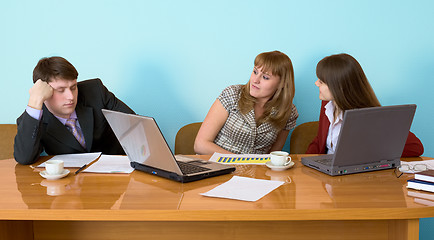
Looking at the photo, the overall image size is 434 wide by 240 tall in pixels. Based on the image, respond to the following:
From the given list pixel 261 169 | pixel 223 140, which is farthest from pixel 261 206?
pixel 223 140

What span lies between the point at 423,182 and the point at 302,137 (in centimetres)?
129

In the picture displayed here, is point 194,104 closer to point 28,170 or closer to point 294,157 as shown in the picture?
point 294,157

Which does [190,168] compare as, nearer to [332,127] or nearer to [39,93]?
[39,93]

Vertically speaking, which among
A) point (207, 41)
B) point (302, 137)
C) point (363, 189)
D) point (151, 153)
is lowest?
point (302, 137)

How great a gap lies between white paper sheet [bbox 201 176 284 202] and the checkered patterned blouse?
3.05ft

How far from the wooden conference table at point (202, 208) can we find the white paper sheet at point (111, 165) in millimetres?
50

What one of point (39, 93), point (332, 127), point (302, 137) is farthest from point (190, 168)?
point (302, 137)

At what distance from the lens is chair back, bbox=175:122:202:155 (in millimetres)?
2650

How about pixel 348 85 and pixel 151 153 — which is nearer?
pixel 151 153

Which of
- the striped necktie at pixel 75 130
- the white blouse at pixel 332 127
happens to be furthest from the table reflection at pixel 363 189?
the striped necktie at pixel 75 130

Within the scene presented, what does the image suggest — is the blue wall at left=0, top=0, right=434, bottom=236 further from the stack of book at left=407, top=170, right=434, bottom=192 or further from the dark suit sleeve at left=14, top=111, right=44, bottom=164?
the stack of book at left=407, top=170, right=434, bottom=192

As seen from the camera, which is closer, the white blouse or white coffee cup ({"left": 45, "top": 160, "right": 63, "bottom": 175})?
white coffee cup ({"left": 45, "top": 160, "right": 63, "bottom": 175})

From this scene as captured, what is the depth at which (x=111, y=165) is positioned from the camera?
1.79 meters

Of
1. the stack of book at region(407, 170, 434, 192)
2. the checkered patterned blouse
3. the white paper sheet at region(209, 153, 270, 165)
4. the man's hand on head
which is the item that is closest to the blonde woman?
the checkered patterned blouse
